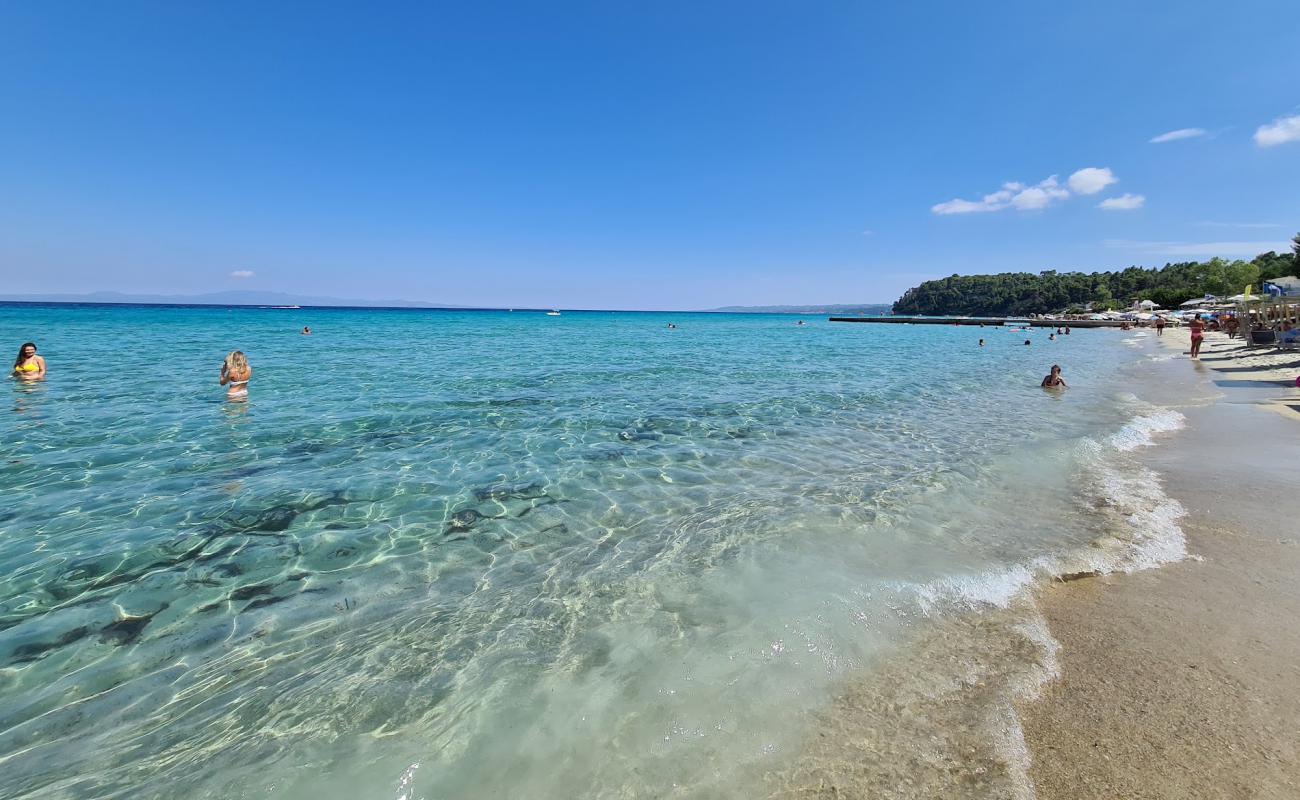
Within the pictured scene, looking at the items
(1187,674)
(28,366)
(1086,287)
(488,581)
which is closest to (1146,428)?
(1187,674)

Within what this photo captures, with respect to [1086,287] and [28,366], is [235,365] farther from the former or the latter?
[1086,287]

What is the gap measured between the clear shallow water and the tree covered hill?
97672 mm

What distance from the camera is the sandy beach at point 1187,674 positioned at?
266cm

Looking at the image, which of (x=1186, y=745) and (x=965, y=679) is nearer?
(x=1186, y=745)

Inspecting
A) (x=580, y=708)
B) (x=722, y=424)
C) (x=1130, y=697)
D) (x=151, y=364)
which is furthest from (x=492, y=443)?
(x=151, y=364)

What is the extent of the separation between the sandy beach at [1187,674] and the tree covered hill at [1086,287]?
97.1 m

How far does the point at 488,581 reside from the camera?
5031 millimetres

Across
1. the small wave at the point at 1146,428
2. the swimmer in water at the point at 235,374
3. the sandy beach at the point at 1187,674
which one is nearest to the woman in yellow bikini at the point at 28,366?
the swimmer in water at the point at 235,374

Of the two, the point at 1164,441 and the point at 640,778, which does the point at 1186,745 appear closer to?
the point at 640,778

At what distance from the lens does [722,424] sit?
11.6 meters

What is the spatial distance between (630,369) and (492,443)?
512 inches

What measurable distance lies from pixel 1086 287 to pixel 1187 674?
6176 inches

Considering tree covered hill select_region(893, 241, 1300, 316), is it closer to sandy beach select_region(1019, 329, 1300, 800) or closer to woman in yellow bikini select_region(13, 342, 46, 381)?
sandy beach select_region(1019, 329, 1300, 800)

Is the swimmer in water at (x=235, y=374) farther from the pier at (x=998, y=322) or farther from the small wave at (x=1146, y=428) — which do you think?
the pier at (x=998, y=322)
